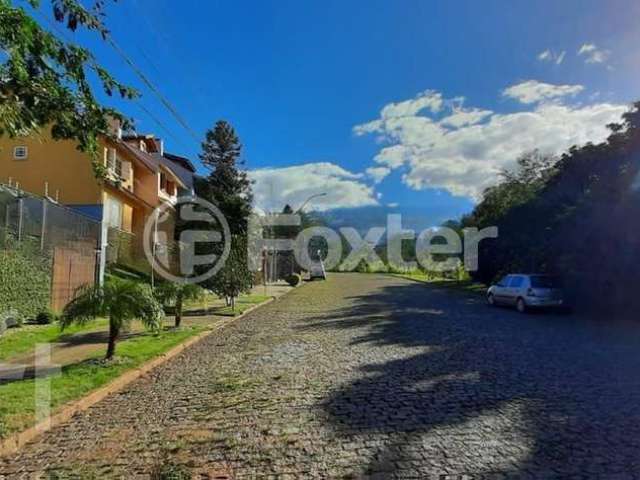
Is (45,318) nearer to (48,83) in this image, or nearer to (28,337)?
(28,337)

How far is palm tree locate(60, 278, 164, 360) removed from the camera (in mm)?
8250

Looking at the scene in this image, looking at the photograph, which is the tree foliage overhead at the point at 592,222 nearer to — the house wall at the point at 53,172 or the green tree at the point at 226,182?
the green tree at the point at 226,182

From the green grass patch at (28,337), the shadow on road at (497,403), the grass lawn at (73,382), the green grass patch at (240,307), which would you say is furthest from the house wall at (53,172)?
the shadow on road at (497,403)

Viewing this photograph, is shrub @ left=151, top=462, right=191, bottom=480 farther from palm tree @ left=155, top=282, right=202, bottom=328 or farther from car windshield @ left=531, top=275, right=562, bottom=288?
car windshield @ left=531, top=275, right=562, bottom=288

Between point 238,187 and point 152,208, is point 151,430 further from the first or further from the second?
point 238,187

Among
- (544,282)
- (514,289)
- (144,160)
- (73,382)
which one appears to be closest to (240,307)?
(514,289)

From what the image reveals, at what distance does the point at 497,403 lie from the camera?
19.8 ft

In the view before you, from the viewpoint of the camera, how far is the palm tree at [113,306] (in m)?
8.25

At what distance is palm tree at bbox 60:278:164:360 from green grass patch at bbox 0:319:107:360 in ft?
2.53

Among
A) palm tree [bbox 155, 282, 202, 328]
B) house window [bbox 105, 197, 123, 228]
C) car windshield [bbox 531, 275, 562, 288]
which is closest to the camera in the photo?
palm tree [bbox 155, 282, 202, 328]

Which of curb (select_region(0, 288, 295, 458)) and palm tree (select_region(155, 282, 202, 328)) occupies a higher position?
palm tree (select_region(155, 282, 202, 328))

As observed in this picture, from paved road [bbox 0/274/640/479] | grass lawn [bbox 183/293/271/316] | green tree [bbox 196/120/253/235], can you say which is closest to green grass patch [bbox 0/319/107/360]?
paved road [bbox 0/274/640/479]

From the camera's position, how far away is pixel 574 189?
2119 cm

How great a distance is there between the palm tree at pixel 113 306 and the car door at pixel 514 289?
14670 mm
